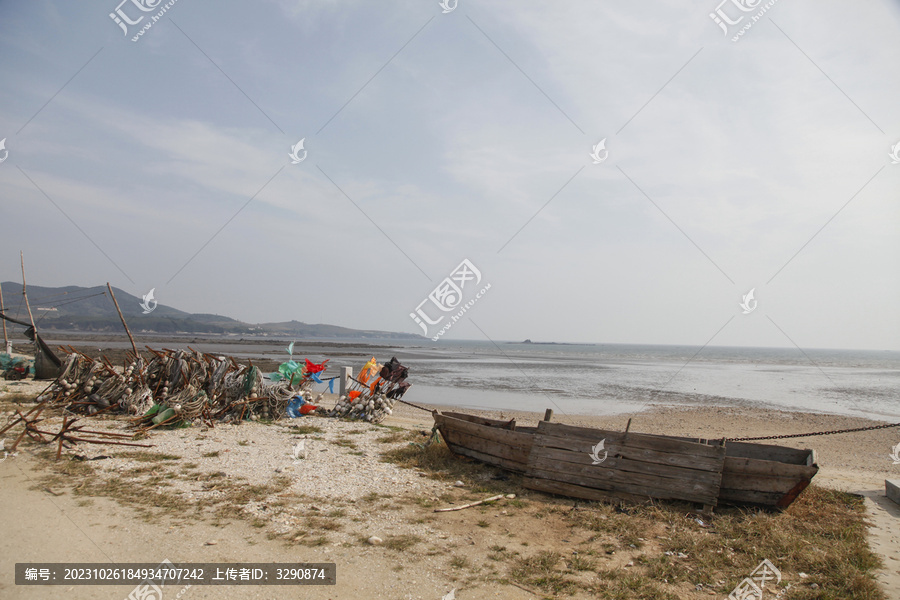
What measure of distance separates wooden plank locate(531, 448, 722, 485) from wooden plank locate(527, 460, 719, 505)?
49mm

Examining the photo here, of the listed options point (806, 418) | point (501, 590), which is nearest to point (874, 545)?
point (501, 590)

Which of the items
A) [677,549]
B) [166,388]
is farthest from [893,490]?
[166,388]

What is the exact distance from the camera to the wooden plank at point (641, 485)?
768 cm

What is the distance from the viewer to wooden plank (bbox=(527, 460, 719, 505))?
25.2ft

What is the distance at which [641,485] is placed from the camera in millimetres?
7934

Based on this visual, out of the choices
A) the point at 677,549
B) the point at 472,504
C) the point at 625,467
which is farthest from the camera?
the point at 625,467

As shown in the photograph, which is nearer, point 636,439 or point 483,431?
point 636,439

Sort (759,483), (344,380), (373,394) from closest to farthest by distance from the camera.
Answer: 1. (759,483)
2. (373,394)
3. (344,380)

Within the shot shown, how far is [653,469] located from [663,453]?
0.31m

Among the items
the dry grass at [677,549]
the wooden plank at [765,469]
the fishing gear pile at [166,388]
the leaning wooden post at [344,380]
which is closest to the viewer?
the dry grass at [677,549]

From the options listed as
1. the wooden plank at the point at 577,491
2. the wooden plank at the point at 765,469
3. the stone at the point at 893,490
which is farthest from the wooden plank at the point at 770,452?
the wooden plank at the point at 577,491

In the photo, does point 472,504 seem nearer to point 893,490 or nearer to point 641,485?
point 641,485

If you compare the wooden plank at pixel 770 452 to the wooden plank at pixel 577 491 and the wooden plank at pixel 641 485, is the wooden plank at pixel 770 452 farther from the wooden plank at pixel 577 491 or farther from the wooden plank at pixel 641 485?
the wooden plank at pixel 577 491

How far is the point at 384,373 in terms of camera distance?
1600 cm
